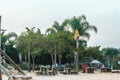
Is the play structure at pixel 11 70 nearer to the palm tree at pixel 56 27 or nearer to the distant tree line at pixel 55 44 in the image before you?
the distant tree line at pixel 55 44

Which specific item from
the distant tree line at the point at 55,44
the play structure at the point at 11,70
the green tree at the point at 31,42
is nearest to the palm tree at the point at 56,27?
the distant tree line at the point at 55,44

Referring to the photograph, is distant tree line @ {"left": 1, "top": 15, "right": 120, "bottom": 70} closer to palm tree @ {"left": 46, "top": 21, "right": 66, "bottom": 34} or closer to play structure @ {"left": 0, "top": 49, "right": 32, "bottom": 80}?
palm tree @ {"left": 46, "top": 21, "right": 66, "bottom": 34}

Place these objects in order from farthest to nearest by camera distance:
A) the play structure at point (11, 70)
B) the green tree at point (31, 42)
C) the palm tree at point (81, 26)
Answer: the palm tree at point (81, 26) → the green tree at point (31, 42) → the play structure at point (11, 70)

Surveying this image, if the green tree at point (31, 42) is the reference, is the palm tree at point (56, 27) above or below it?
above

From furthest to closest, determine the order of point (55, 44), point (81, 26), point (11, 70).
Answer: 1. point (81, 26)
2. point (55, 44)
3. point (11, 70)

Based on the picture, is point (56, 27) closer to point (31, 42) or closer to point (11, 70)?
point (31, 42)

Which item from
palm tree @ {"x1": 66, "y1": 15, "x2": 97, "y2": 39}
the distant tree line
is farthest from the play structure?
palm tree @ {"x1": 66, "y1": 15, "x2": 97, "y2": 39}

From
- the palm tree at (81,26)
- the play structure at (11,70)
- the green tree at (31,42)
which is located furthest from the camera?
the palm tree at (81,26)

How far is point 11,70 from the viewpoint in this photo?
842 inches

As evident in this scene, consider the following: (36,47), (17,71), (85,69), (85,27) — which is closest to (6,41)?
(36,47)

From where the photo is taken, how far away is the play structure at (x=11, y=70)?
18597 mm

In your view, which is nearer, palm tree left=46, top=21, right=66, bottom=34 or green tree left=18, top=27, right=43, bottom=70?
green tree left=18, top=27, right=43, bottom=70

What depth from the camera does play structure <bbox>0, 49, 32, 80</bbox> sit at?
1860 centimetres

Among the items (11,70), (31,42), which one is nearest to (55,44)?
(31,42)
